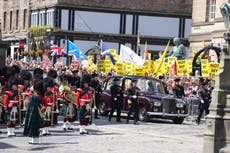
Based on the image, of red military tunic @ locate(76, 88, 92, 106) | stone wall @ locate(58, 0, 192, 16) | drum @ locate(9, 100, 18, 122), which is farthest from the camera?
stone wall @ locate(58, 0, 192, 16)

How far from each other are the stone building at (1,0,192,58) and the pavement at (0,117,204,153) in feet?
112

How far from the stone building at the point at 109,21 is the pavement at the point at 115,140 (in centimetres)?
3425

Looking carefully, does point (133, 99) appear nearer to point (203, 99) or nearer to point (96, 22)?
point (203, 99)

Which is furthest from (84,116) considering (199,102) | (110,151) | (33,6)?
(33,6)

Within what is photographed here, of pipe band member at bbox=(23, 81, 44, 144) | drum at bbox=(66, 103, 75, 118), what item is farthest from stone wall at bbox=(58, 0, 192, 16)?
pipe band member at bbox=(23, 81, 44, 144)

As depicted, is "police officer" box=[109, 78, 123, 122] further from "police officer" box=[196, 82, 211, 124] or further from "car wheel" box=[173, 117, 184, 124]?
"police officer" box=[196, 82, 211, 124]

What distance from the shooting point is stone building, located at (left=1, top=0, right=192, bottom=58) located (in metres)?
57.4

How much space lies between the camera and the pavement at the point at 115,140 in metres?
16.7

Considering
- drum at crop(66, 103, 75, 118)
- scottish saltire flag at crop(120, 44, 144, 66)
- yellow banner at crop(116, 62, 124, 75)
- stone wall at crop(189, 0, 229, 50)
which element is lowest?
drum at crop(66, 103, 75, 118)

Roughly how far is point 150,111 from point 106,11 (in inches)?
1345

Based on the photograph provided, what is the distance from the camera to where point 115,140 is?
18.8 m

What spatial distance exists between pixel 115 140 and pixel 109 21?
135 ft

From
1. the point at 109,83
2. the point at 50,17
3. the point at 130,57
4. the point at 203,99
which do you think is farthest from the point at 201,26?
the point at 203,99

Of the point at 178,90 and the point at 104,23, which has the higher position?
the point at 104,23
